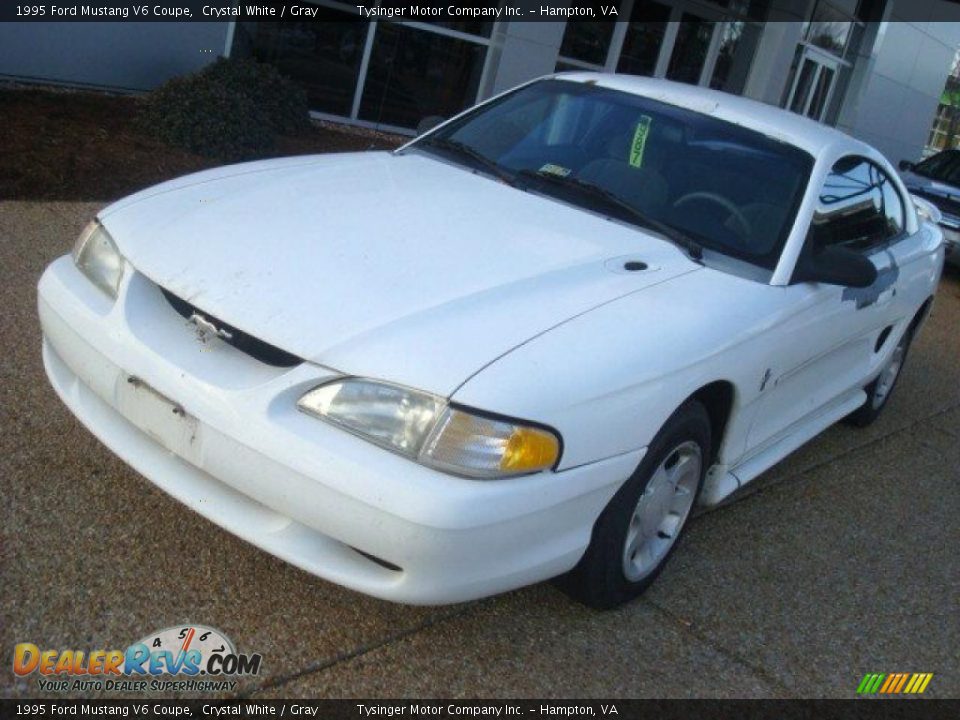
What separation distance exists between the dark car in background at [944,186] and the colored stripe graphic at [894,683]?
9002 mm

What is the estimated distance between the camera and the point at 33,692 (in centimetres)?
252

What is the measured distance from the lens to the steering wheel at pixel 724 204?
3.91 meters

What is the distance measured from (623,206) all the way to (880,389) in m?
2.55

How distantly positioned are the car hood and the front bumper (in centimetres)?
14

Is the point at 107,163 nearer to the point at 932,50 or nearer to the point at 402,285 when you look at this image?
the point at 402,285

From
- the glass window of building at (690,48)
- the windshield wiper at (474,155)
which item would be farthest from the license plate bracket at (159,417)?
the glass window of building at (690,48)

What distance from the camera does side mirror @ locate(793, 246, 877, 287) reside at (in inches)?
147

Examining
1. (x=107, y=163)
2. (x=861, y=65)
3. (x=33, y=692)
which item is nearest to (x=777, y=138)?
(x=33, y=692)

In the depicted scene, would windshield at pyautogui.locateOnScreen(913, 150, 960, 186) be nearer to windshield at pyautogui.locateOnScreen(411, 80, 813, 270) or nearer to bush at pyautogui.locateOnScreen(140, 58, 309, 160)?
bush at pyautogui.locateOnScreen(140, 58, 309, 160)

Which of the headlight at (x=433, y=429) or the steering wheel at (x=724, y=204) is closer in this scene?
the headlight at (x=433, y=429)

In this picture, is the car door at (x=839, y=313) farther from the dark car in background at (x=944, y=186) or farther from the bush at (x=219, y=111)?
the dark car in background at (x=944, y=186)

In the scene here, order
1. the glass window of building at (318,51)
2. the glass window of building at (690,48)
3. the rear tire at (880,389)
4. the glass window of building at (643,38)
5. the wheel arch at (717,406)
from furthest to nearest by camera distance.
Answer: the glass window of building at (690,48), the glass window of building at (643,38), the glass window of building at (318,51), the rear tire at (880,389), the wheel arch at (717,406)

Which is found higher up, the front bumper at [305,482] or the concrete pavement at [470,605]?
the front bumper at [305,482]
